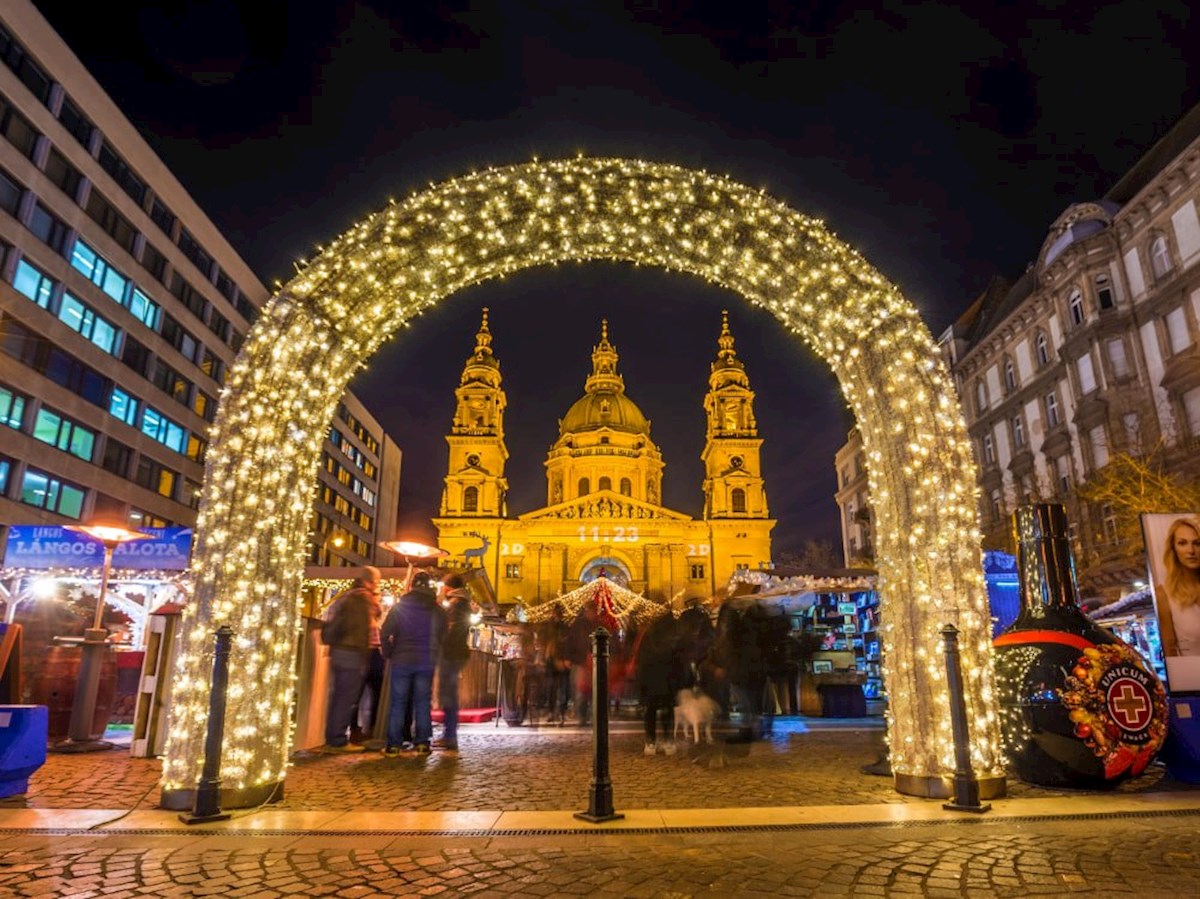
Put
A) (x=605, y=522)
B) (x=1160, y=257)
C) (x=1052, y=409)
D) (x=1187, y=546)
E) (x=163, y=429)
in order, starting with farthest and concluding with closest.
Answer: (x=605, y=522), (x=163, y=429), (x=1052, y=409), (x=1160, y=257), (x=1187, y=546)

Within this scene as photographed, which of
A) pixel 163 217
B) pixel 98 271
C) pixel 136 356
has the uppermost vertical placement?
pixel 163 217

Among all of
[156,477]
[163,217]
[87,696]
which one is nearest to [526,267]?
[87,696]

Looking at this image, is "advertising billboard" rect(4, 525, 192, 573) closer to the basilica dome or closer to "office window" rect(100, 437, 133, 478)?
"office window" rect(100, 437, 133, 478)

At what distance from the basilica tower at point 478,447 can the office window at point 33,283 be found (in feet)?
134

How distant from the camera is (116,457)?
3550cm

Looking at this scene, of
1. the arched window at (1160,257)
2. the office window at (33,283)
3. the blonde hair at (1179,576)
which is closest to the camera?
the blonde hair at (1179,576)

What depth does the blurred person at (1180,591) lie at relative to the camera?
25.1ft

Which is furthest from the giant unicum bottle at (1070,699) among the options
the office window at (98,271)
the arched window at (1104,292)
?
the office window at (98,271)

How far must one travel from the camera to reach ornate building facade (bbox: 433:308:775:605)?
67.7 m

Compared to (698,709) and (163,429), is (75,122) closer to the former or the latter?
(163,429)

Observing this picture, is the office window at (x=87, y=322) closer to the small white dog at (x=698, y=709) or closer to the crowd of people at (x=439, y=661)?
the crowd of people at (x=439, y=661)

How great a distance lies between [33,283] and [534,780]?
33.2 metres

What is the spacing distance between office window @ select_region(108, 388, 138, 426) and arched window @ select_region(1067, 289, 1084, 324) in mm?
43840

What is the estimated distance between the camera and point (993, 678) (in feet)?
19.9
